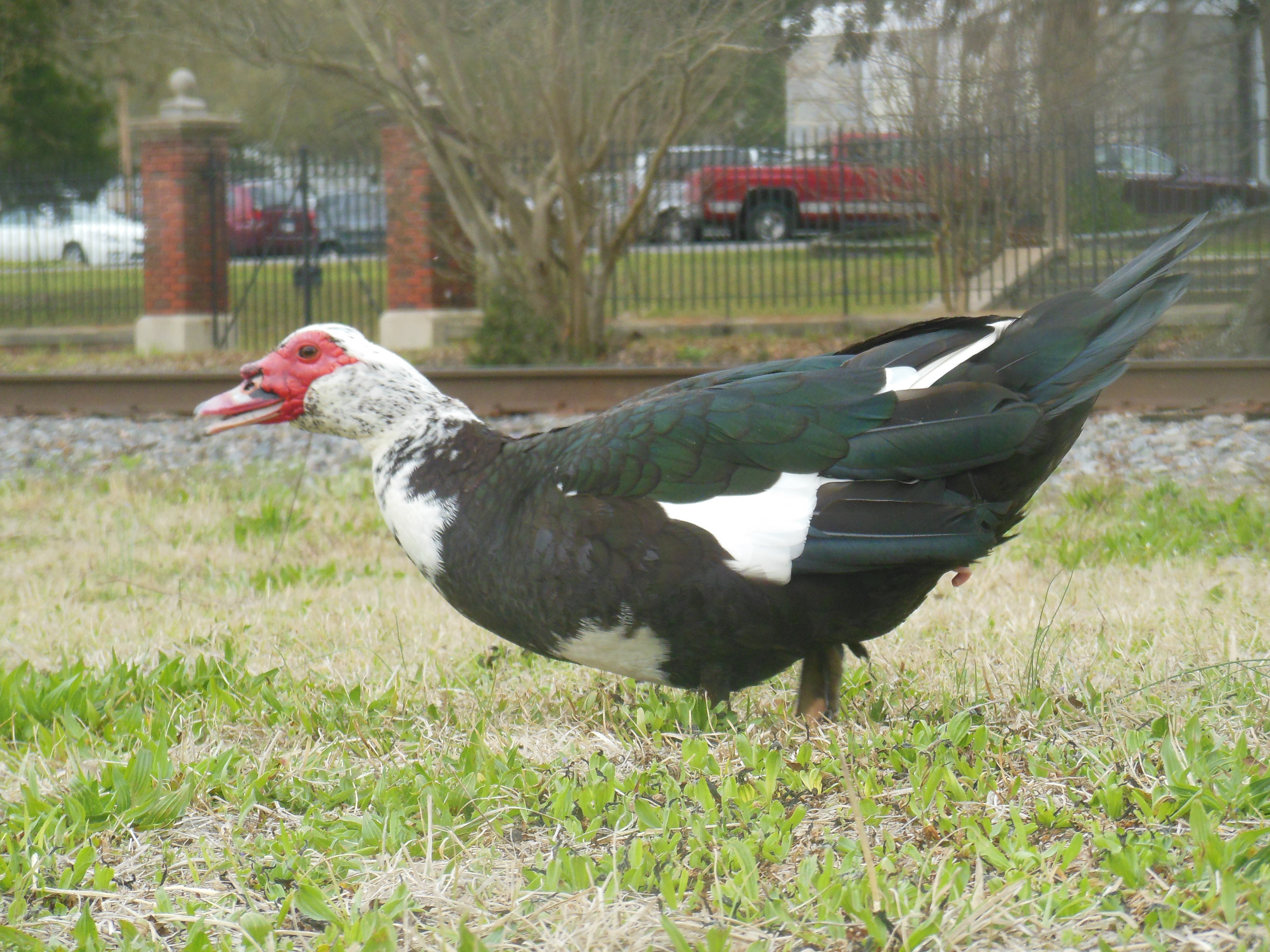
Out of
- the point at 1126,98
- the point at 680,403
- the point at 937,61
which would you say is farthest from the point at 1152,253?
the point at 1126,98

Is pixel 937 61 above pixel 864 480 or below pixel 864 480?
above

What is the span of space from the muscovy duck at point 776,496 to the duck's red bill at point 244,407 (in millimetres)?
424

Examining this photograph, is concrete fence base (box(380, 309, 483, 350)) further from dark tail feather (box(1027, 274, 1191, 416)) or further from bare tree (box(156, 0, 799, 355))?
dark tail feather (box(1027, 274, 1191, 416))

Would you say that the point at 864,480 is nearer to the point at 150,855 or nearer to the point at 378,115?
the point at 150,855

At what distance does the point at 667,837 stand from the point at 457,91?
333 inches

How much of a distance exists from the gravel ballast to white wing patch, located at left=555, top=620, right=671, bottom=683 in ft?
11.9

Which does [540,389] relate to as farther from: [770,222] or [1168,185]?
[770,222]

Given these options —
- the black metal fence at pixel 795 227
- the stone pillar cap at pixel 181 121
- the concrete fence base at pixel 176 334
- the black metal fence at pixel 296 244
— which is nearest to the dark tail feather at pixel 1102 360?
the black metal fence at pixel 795 227

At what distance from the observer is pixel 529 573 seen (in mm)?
2547

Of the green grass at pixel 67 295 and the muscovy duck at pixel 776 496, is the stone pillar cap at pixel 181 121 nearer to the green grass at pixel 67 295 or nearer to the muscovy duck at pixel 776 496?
the green grass at pixel 67 295

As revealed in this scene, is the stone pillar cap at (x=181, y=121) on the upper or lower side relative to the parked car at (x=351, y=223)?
upper

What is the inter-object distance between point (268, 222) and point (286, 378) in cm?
1328

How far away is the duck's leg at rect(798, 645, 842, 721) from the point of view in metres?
2.80

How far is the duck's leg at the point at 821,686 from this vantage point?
2799mm
